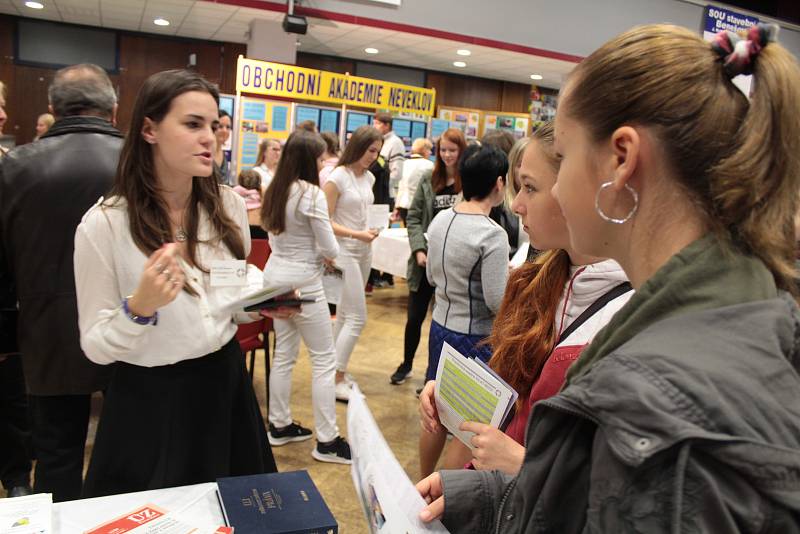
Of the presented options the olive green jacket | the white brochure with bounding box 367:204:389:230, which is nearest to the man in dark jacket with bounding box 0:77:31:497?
the white brochure with bounding box 367:204:389:230

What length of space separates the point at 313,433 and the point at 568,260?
92.7 inches

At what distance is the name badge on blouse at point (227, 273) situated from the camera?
68.0 inches

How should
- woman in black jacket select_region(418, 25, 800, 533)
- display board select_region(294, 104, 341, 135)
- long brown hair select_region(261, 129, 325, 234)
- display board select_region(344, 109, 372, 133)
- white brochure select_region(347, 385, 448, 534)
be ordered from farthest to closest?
1. display board select_region(344, 109, 372, 133)
2. display board select_region(294, 104, 341, 135)
3. long brown hair select_region(261, 129, 325, 234)
4. white brochure select_region(347, 385, 448, 534)
5. woman in black jacket select_region(418, 25, 800, 533)

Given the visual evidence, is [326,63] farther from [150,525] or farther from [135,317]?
[150,525]

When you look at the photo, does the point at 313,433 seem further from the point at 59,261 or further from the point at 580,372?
the point at 580,372

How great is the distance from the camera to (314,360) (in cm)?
321

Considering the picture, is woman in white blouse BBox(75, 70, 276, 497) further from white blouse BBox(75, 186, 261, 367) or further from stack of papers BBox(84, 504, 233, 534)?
stack of papers BBox(84, 504, 233, 534)

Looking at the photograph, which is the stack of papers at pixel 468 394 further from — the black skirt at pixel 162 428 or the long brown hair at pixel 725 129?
the black skirt at pixel 162 428

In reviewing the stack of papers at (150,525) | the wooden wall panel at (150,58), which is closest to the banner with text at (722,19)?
the wooden wall panel at (150,58)

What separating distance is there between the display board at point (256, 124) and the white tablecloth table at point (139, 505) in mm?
6442

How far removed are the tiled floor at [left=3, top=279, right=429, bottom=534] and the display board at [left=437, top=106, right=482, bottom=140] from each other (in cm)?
644

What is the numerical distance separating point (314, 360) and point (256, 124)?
16.4ft

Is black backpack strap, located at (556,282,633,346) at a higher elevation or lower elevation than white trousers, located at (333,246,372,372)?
higher

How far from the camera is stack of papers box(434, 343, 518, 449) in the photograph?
117 centimetres
